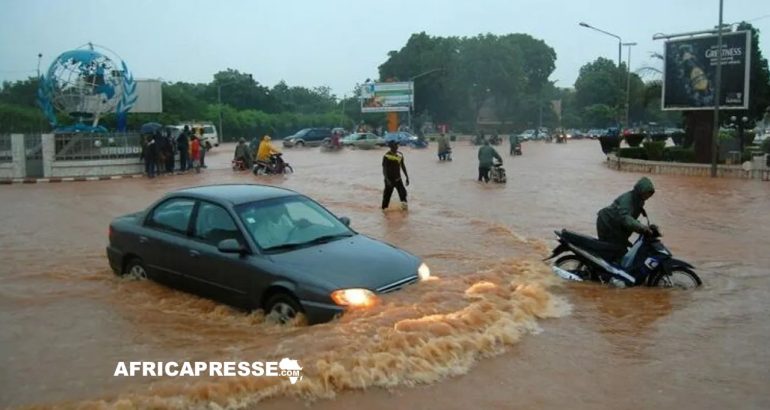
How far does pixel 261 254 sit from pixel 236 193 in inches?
45.2

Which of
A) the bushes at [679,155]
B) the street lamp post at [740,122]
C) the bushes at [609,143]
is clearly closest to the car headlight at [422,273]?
the bushes at [679,155]

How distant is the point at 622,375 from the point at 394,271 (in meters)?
2.15

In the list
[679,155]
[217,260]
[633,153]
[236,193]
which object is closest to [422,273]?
[217,260]

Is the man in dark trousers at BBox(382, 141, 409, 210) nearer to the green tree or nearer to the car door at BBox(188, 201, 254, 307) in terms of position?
the car door at BBox(188, 201, 254, 307)

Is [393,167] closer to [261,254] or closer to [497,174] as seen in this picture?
[261,254]

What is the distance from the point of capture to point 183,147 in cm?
2773

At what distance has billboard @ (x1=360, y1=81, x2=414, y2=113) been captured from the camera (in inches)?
3105

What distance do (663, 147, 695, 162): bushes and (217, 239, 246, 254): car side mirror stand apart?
25.2m

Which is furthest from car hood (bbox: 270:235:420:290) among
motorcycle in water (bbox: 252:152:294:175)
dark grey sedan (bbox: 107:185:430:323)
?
motorcycle in water (bbox: 252:152:294:175)

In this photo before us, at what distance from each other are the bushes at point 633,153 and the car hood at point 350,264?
85.1ft

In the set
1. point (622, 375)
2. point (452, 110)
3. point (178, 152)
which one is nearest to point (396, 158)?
point (622, 375)

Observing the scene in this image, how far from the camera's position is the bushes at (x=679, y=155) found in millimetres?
28203

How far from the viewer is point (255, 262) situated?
257 inches

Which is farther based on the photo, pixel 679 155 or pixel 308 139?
pixel 308 139
